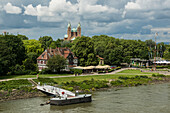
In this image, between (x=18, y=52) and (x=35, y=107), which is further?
(x=18, y=52)

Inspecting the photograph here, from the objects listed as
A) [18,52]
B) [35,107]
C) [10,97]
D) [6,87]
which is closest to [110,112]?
[35,107]

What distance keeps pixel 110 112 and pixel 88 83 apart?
74.3 ft

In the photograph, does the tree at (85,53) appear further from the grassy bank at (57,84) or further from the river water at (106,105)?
the river water at (106,105)

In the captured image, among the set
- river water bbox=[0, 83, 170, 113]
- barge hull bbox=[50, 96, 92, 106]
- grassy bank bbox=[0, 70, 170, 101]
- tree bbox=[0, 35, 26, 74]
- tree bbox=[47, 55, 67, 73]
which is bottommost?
river water bbox=[0, 83, 170, 113]

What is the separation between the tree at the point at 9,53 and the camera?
2625 inches

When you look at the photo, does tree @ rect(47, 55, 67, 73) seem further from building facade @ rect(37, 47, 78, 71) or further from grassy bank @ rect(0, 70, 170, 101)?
grassy bank @ rect(0, 70, 170, 101)

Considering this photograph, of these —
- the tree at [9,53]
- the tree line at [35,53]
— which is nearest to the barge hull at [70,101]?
the tree at [9,53]

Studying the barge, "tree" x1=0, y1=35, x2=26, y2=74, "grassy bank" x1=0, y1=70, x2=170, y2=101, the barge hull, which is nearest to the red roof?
"tree" x1=0, y1=35, x2=26, y2=74

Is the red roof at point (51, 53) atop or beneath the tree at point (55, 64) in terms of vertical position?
atop

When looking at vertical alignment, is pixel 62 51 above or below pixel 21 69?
above

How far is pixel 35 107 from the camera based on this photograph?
123 feet

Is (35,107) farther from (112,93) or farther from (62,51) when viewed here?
(62,51)

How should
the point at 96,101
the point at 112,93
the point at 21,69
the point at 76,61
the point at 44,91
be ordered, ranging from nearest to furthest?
the point at 96,101, the point at 44,91, the point at 112,93, the point at 21,69, the point at 76,61

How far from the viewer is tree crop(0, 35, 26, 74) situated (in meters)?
66.7
